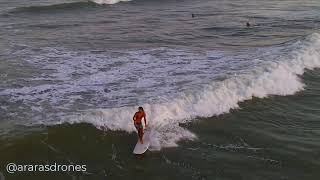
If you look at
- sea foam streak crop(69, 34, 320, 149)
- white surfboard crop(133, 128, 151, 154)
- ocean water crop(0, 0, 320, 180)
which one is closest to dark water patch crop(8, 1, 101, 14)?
ocean water crop(0, 0, 320, 180)

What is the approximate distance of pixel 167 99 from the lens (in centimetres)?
1578

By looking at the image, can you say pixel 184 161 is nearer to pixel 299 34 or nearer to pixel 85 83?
pixel 85 83

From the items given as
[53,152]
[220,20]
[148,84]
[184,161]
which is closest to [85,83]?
[148,84]

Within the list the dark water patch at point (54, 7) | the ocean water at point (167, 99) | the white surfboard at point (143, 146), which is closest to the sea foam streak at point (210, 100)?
the ocean water at point (167, 99)

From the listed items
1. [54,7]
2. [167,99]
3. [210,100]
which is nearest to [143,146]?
[167,99]

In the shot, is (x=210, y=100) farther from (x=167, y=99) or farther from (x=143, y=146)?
(x=143, y=146)

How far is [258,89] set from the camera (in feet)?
57.4

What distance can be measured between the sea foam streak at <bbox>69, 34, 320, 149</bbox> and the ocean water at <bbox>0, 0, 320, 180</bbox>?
4 cm

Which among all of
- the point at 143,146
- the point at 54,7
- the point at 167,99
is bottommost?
the point at 143,146

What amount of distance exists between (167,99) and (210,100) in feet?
4.68

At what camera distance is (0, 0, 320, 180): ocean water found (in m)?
12.1

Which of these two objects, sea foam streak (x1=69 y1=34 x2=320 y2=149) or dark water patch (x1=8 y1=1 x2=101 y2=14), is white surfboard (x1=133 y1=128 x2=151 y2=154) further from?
dark water patch (x1=8 y1=1 x2=101 y2=14)

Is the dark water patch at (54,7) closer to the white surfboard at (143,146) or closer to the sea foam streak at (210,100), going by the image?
the sea foam streak at (210,100)

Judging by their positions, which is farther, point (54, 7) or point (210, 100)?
point (54, 7)
